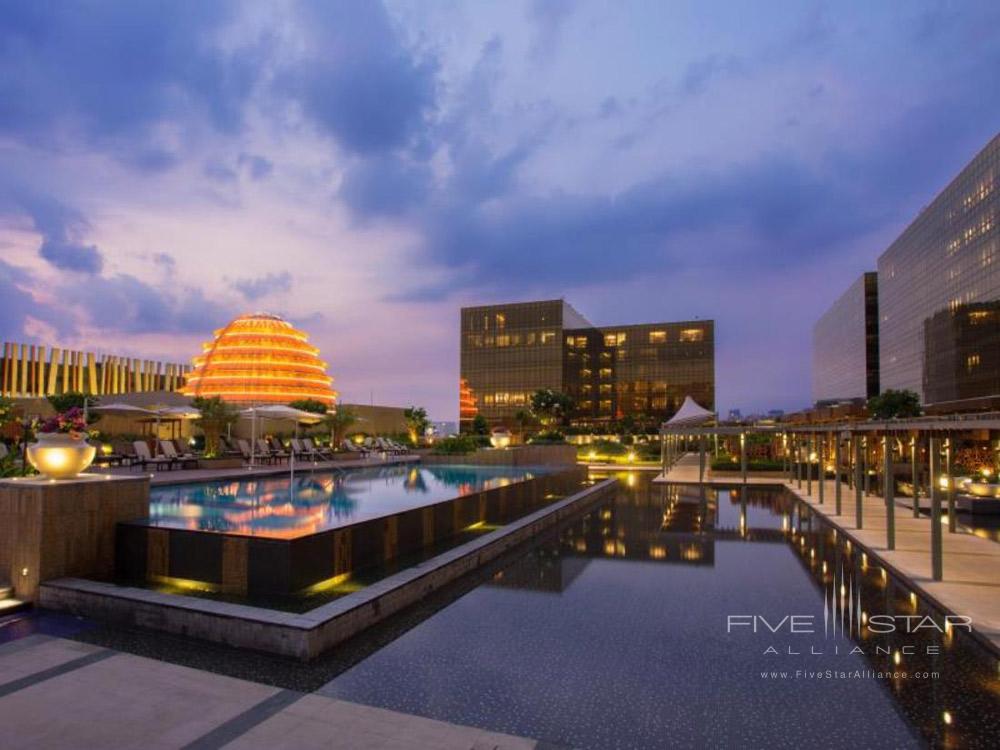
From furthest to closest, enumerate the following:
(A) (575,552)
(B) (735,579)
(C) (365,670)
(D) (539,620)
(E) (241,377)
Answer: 1. (E) (241,377)
2. (A) (575,552)
3. (B) (735,579)
4. (D) (539,620)
5. (C) (365,670)

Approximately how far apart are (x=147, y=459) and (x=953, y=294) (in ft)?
247

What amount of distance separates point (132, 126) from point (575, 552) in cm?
2529

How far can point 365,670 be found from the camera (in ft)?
16.9

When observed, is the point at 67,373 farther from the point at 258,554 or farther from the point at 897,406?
the point at 897,406

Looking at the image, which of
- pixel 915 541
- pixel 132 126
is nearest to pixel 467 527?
pixel 915 541

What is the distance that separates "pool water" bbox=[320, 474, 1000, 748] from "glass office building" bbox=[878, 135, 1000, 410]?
59.2m

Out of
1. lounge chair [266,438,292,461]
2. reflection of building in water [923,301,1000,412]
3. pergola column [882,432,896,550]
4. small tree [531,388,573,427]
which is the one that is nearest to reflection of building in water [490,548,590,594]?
pergola column [882,432,896,550]

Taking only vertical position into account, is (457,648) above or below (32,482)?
below

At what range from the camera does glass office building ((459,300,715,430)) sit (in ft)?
315

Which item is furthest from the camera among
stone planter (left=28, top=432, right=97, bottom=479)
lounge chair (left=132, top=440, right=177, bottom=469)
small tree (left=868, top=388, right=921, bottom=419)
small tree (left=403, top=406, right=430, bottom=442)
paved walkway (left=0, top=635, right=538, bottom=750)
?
small tree (left=868, top=388, right=921, bottom=419)

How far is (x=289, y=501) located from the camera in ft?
39.9

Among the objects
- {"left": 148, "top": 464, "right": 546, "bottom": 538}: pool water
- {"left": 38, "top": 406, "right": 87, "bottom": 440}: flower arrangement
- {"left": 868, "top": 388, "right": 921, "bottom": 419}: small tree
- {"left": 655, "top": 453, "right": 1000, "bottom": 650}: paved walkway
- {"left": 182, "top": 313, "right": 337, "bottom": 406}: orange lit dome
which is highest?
{"left": 182, "top": 313, "right": 337, "bottom": 406}: orange lit dome

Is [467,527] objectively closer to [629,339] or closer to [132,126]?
[132,126]

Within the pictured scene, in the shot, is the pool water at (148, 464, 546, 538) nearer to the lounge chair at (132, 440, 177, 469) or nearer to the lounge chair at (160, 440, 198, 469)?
the lounge chair at (160, 440, 198, 469)
